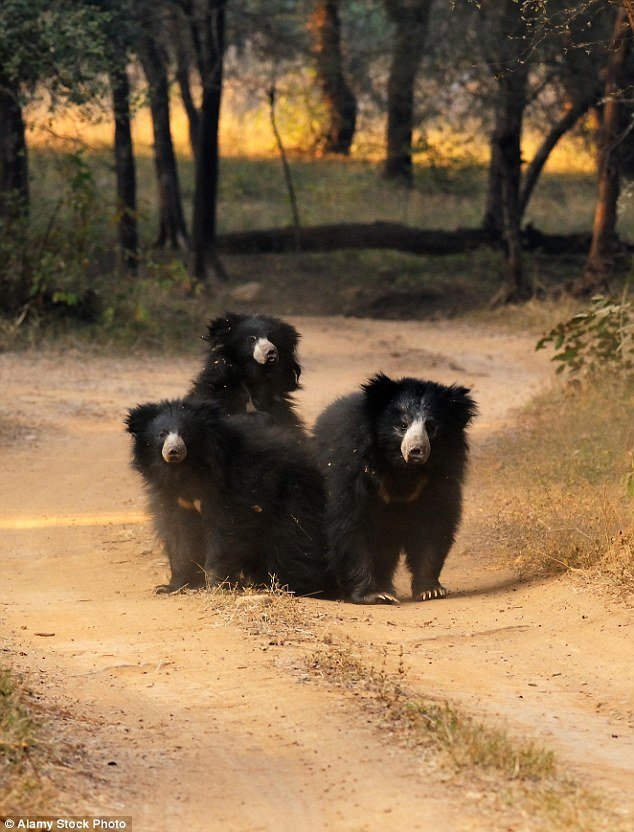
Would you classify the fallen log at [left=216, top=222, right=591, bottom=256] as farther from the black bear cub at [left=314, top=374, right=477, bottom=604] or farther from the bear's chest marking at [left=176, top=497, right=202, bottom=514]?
the bear's chest marking at [left=176, top=497, right=202, bottom=514]

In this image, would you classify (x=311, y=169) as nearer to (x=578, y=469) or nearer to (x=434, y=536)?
(x=578, y=469)

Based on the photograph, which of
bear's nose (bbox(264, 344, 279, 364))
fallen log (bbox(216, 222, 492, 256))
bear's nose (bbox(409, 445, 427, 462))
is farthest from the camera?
fallen log (bbox(216, 222, 492, 256))

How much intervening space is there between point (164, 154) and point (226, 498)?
48.0 ft

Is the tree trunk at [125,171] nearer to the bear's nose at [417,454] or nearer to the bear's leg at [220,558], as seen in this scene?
the bear's leg at [220,558]

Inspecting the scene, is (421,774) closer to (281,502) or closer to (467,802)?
(467,802)

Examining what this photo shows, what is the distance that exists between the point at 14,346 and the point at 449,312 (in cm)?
645

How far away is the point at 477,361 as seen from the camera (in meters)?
14.7

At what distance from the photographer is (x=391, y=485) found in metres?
6.61

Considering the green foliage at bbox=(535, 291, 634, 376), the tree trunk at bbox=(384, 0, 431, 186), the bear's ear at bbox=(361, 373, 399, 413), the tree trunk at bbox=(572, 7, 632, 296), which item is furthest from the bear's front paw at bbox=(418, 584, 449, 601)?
the tree trunk at bbox=(384, 0, 431, 186)

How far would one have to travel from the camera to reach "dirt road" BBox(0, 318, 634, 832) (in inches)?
143

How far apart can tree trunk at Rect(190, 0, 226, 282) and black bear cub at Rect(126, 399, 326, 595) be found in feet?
37.3

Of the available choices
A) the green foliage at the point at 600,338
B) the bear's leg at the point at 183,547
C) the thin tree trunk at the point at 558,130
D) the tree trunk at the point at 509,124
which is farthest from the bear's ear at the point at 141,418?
the thin tree trunk at the point at 558,130

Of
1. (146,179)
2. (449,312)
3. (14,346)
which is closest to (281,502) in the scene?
(14,346)

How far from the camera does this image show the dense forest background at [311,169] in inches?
558
